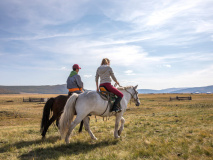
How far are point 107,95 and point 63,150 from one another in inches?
106

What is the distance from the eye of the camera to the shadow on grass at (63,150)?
5559 mm

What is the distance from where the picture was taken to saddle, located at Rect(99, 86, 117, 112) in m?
7.13

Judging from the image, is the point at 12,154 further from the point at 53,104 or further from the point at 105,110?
the point at 105,110

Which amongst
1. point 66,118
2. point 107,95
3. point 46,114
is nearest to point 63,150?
point 66,118

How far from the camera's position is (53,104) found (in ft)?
27.2

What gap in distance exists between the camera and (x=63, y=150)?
246 inches

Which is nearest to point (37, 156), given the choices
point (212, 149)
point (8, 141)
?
point (8, 141)

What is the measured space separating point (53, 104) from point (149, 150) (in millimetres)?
4877

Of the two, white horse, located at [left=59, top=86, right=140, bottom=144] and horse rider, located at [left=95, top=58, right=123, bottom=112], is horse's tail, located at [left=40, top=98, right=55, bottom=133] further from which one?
horse rider, located at [left=95, top=58, right=123, bottom=112]

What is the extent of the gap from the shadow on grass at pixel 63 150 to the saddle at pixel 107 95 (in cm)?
163

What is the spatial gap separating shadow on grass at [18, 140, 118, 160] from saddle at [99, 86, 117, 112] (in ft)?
5.35

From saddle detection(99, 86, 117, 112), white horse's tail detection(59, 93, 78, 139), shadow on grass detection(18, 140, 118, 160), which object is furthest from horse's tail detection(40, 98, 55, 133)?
saddle detection(99, 86, 117, 112)

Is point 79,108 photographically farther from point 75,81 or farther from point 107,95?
point 75,81

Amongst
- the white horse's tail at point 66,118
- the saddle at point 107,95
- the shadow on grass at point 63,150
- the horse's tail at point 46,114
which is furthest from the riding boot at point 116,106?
the horse's tail at point 46,114
